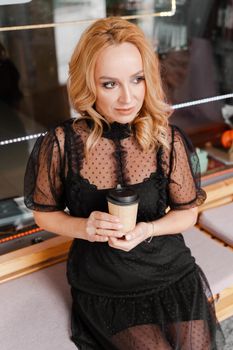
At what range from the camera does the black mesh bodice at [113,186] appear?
131 cm

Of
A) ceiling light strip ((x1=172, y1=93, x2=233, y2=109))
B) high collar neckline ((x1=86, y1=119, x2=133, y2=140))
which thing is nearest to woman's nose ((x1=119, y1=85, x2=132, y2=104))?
high collar neckline ((x1=86, y1=119, x2=133, y2=140))

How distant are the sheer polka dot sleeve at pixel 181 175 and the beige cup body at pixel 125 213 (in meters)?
0.26

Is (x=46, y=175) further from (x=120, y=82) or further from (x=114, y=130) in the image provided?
(x=120, y=82)

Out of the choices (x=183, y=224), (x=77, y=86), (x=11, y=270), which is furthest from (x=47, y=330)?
(x=77, y=86)

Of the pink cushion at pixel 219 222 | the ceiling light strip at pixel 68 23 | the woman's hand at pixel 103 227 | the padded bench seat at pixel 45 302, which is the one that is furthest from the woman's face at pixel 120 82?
the ceiling light strip at pixel 68 23

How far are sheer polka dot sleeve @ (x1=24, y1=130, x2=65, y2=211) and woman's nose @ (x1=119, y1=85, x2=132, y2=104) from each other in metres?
0.22

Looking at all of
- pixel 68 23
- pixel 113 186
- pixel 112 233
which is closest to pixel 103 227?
pixel 112 233

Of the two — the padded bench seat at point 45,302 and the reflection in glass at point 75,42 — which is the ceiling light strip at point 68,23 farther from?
the padded bench seat at point 45,302

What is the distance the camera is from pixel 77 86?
4.06ft

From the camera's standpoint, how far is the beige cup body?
1.12m

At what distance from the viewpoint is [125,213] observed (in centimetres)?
114

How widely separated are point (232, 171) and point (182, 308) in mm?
1314

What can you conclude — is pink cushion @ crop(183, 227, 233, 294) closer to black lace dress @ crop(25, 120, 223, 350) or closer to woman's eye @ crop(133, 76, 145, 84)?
black lace dress @ crop(25, 120, 223, 350)

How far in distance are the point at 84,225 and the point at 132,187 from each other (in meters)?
0.18
